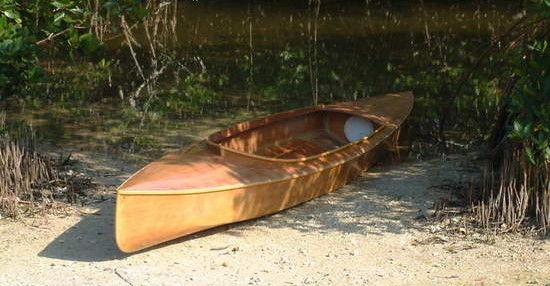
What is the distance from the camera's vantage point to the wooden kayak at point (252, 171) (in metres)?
6.60

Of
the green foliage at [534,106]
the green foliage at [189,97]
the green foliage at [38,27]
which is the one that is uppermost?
the green foliage at [38,27]

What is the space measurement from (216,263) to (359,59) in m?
8.15

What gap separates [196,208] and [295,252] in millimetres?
779

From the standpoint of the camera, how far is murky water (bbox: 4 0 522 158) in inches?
425

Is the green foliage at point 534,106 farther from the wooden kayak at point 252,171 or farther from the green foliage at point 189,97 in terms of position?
the green foliage at point 189,97

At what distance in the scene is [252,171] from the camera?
732 cm

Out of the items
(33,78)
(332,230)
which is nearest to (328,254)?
(332,230)

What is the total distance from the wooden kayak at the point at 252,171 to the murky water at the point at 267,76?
0.77m

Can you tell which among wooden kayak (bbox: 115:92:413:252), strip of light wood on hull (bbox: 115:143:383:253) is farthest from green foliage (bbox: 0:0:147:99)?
strip of light wood on hull (bbox: 115:143:383:253)

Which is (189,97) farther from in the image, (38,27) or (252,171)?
(252,171)

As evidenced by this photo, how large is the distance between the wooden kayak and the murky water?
77cm

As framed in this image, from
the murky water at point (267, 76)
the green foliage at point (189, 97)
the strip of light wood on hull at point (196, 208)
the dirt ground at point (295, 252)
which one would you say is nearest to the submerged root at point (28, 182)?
the dirt ground at point (295, 252)

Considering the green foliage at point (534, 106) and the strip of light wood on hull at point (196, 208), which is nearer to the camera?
the strip of light wood on hull at point (196, 208)

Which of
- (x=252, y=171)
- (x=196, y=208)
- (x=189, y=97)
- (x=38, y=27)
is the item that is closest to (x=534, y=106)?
(x=252, y=171)
